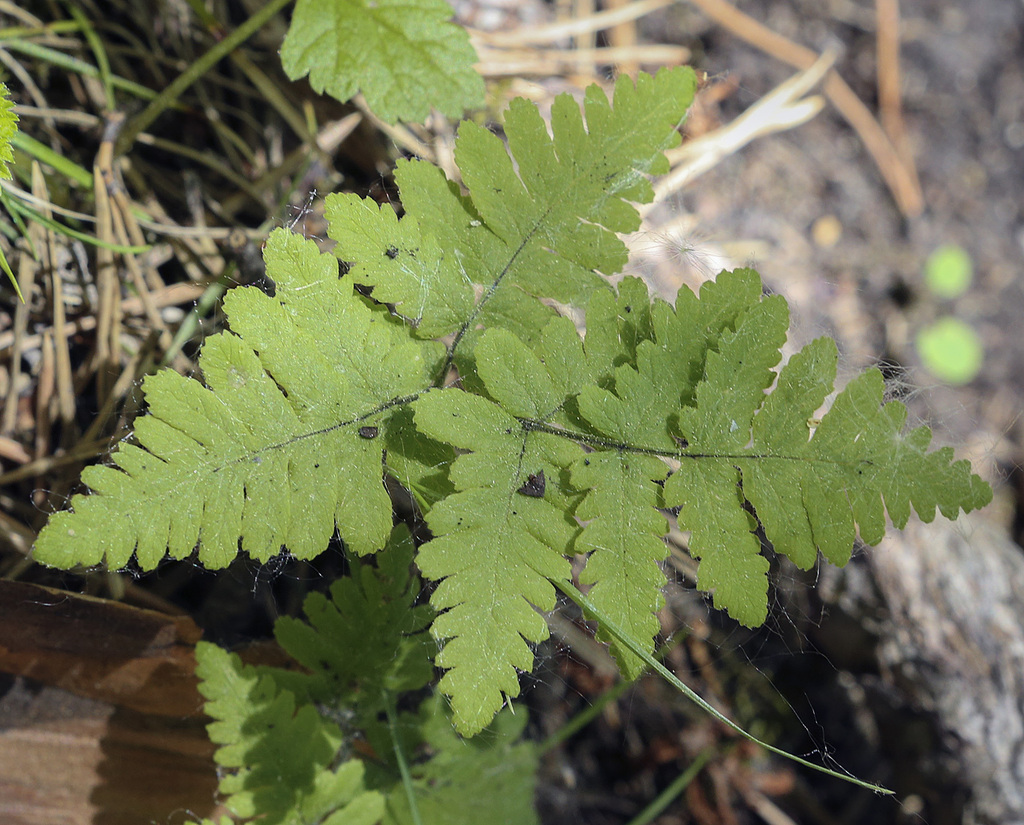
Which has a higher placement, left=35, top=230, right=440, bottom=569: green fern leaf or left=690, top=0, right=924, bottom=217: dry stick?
left=690, top=0, right=924, bottom=217: dry stick

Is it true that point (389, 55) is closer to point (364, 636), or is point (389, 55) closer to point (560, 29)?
point (560, 29)

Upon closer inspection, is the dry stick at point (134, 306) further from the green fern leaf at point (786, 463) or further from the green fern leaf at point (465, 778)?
the green fern leaf at point (786, 463)

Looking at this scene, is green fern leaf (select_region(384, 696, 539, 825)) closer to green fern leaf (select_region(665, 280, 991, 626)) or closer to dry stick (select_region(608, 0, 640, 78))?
green fern leaf (select_region(665, 280, 991, 626))

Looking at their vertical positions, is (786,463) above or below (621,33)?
below

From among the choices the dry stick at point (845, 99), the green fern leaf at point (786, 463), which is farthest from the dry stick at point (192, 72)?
the dry stick at point (845, 99)

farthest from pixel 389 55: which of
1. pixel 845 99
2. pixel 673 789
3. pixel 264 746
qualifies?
pixel 845 99

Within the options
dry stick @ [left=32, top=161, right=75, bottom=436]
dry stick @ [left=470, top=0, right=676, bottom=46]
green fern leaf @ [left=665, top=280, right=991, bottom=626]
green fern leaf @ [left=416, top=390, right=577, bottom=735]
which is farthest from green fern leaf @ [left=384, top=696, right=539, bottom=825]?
dry stick @ [left=470, top=0, right=676, bottom=46]
